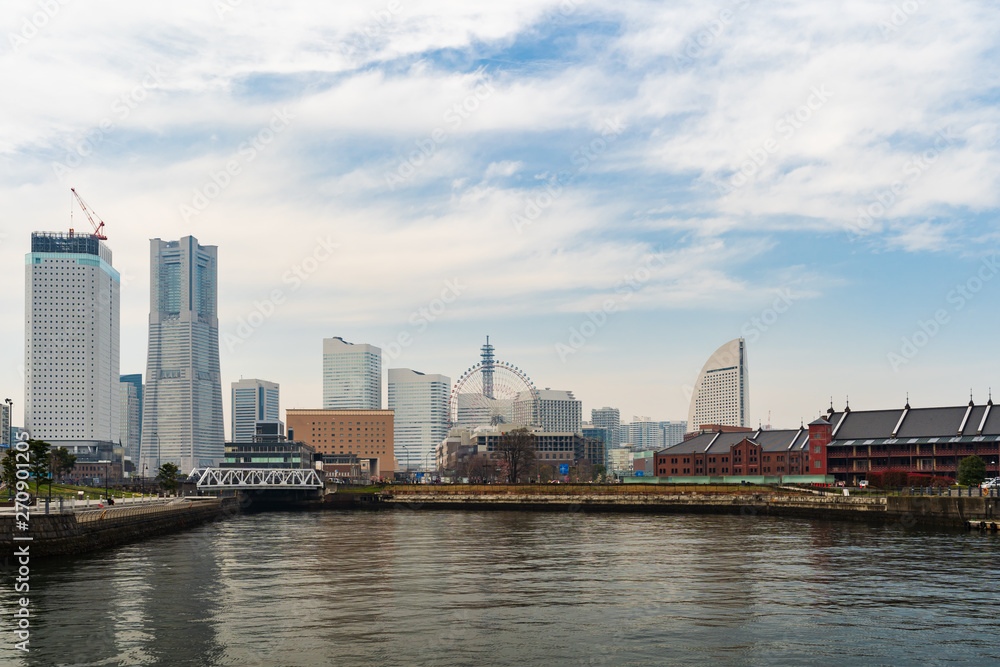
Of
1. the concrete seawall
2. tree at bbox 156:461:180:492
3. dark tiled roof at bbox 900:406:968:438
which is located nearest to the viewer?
the concrete seawall

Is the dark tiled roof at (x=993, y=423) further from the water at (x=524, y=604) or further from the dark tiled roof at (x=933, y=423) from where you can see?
the water at (x=524, y=604)

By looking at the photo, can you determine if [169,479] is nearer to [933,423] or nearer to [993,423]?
[933,423]

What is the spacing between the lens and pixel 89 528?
269ft

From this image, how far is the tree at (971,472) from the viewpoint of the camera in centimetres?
16175

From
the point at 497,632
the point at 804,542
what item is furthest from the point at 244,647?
the point at 804,542

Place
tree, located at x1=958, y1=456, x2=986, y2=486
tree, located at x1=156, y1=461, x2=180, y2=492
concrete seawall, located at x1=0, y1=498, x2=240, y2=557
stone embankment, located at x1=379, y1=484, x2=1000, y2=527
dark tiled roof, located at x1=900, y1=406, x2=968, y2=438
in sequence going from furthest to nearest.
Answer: dark tiled roof, located at x1=900, y1=406, x2=968, y2=438
tree, located at x1=156, y1=461, x2=180, y2=492
tree, located at x1=958, y1=456, x2=986, y2=486
stone embankment, located at x1=379, y1=484, x2=1000, y2=527
concrete seawall, located at x1=0, y1=498, x2=240, y2=557

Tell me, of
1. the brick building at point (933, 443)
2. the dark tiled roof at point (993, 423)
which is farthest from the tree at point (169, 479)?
the dark tiled roof at point (993, 423)

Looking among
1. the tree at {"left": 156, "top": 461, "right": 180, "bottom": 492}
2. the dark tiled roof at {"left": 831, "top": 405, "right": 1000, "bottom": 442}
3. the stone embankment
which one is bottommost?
the stone embankment

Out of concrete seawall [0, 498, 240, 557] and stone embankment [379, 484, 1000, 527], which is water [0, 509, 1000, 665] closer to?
concrete seawall [0, 498, 240, 557]

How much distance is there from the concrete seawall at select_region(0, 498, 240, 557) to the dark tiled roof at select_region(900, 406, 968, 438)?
143456 mm

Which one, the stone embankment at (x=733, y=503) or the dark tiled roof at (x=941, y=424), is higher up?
the dark tiled roof at (x=941, y=424)

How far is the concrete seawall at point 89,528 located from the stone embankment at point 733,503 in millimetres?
74867

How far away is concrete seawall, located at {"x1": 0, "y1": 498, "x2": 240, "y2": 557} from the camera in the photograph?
234 ft

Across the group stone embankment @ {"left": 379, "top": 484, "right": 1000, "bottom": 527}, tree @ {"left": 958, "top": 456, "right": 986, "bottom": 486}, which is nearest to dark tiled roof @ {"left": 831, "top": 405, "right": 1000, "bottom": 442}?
tree @ {"left": 958, "top": 456, "right": 986, "bottom": 486}
